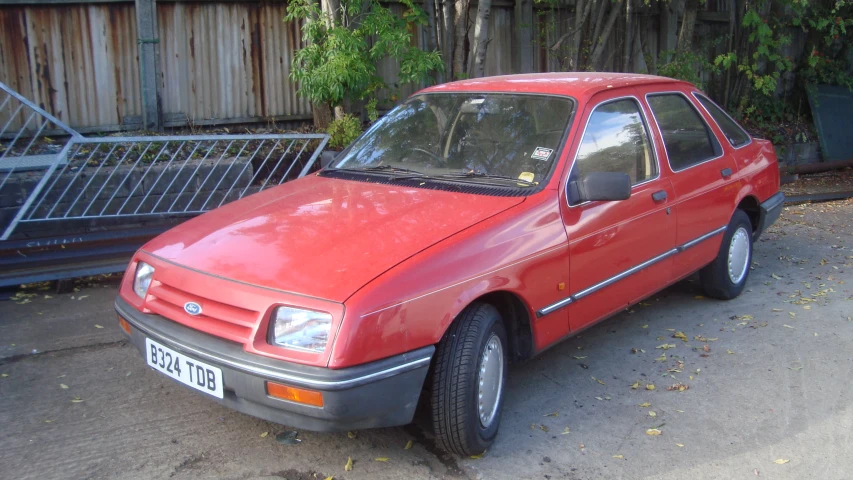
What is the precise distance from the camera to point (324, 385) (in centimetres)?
302

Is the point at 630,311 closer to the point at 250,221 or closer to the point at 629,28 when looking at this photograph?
the point at 250,221

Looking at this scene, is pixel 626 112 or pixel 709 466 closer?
pixel 709 466

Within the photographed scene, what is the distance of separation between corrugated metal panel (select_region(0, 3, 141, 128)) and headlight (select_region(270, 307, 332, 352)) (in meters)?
5.21

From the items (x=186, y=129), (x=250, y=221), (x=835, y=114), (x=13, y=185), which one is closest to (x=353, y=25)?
(x=186, y=129)

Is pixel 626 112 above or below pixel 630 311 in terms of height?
above

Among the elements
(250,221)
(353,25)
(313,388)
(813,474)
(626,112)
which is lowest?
(813,474)

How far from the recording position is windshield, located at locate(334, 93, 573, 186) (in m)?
4.31

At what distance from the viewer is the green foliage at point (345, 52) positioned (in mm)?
7461

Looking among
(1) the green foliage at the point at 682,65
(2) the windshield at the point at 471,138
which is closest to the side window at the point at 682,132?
(2) the windshield at the point at 471,138

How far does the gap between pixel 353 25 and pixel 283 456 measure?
5.65 metres

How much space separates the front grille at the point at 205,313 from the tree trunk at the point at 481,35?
560 centimetres

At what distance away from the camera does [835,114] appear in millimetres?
12742

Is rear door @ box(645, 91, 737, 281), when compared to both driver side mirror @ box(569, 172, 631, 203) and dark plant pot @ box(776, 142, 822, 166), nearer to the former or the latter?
driver side mirror @ box(569, 172, 631, 203)

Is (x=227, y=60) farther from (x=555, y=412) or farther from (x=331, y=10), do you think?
(x=555, y=412)
